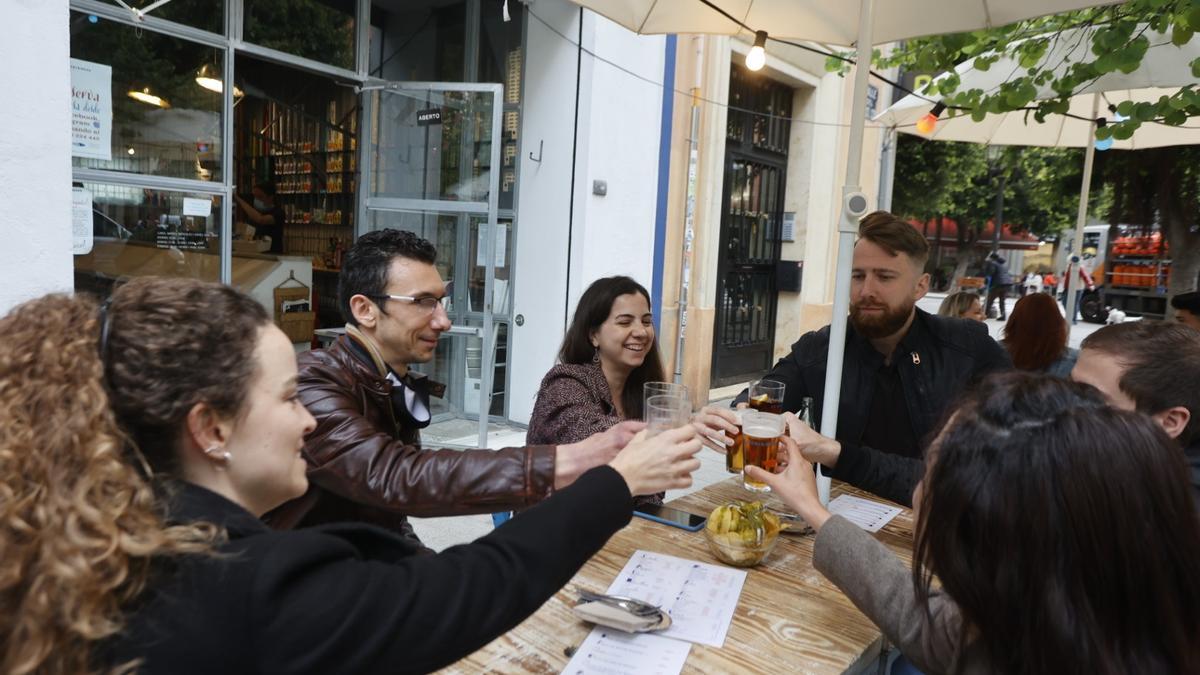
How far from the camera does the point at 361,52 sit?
19.0 ft

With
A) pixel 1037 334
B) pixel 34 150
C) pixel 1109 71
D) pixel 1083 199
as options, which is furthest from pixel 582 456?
pixel 1083 199


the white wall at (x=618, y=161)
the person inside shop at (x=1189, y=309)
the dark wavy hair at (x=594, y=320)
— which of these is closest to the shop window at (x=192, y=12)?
the white wall at (x=618, y=161)

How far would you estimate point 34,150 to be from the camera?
298cm

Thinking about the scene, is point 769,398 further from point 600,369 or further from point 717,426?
point 600,369

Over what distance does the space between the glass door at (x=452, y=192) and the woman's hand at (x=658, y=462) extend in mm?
3905

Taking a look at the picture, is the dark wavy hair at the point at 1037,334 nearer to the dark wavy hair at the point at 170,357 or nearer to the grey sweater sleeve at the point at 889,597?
the grey sweater sleeve at the point at 889,597

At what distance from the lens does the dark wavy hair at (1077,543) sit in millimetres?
1101

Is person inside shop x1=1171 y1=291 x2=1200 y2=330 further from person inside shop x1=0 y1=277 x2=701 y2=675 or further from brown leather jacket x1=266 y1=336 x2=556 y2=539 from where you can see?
person inside shop x1=0 y1=277 x2=701 y2=675

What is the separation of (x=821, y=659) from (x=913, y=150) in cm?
1988

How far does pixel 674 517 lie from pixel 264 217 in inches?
291

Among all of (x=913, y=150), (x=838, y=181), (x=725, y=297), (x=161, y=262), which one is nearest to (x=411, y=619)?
(x=161, y=262)

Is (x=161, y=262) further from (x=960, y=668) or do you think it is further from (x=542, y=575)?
(x=960, y=668)

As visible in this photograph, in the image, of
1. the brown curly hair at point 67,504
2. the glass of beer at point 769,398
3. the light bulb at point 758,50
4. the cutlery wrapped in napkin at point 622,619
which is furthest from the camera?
the light bulb at point 758,50

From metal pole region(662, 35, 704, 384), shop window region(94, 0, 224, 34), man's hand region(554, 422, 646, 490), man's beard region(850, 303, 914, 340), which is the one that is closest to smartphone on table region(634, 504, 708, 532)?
man's hand region(554, 422, 646, 490)
